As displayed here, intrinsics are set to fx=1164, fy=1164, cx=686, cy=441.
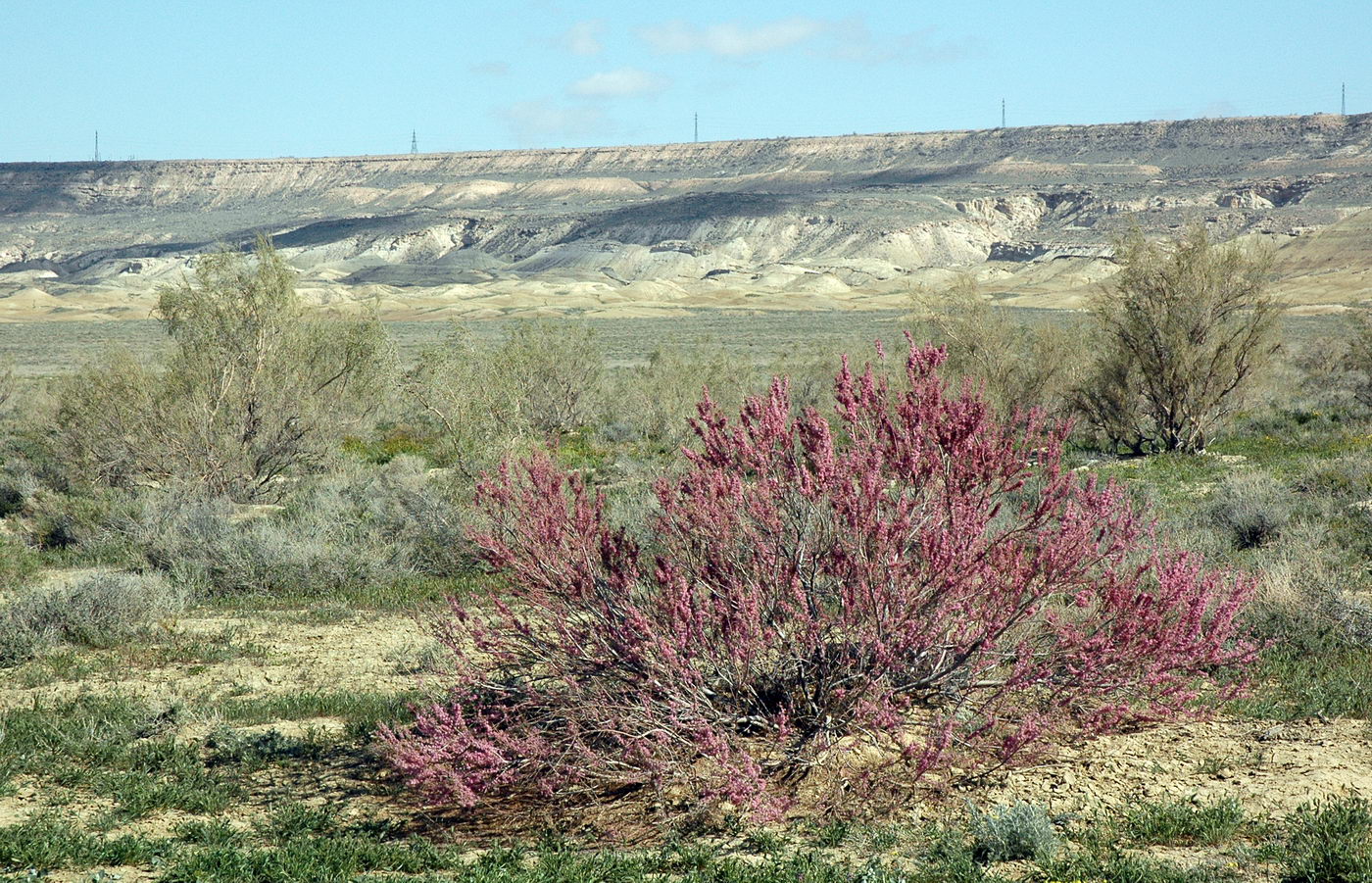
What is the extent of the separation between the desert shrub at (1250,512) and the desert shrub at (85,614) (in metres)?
9.34

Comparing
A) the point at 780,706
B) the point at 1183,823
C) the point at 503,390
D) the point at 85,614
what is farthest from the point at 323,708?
the point at 503,390

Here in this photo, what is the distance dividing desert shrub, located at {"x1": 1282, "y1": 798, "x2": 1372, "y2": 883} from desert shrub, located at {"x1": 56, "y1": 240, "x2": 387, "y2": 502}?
511 inches

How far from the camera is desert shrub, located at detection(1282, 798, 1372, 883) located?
4180 millimetres

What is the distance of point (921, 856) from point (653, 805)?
1.25 m

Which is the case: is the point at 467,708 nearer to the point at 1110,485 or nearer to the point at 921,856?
the point at 921,856

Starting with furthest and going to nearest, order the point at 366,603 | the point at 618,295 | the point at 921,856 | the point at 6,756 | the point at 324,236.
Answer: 1. the point at 324,236
2. the point at 618,295
3. the point at 366,603
4. the point at 6,756
5. the point at 921,856

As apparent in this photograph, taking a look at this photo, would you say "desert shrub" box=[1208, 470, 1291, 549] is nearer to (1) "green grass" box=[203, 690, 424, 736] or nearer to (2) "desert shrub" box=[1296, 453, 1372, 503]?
(2) "desert shrub" box=[1296, 453, 1372, 503]

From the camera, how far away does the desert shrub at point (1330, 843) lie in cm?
418

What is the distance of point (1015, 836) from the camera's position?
4.55 m

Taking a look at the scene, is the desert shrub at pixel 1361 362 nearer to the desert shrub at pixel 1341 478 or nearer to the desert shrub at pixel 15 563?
the desert shrub at pixel 1341 478

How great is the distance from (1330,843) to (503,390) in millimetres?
14187

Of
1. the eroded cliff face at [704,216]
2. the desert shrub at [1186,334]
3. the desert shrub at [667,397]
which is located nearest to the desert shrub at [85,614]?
the desert shrub at [667,397]

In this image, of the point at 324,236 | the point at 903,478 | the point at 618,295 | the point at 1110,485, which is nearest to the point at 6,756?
the point at 903,478

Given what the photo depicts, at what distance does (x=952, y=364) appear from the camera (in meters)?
20.8
